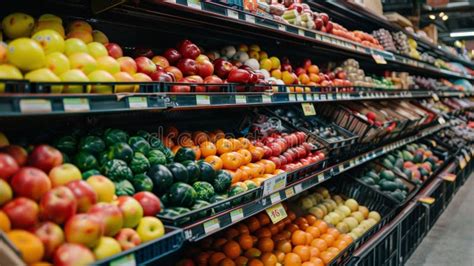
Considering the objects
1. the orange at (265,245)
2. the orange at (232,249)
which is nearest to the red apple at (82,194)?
the orange at (232,249)

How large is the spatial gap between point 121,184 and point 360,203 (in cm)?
265

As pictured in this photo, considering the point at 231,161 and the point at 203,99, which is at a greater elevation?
the point at 203,99

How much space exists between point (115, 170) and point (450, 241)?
3865 millimetres

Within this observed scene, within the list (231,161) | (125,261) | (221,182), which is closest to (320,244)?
(231,161)

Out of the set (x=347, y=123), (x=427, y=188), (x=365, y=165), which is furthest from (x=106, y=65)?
(x=427, y=188)

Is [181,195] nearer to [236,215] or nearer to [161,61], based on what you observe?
[236,215]

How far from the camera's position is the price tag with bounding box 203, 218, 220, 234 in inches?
63.8

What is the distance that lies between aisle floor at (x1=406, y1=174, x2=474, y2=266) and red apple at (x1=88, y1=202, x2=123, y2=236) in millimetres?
3182

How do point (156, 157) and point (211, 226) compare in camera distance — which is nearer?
point (211, 226)

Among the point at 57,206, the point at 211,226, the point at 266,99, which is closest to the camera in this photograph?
the point at 57,206

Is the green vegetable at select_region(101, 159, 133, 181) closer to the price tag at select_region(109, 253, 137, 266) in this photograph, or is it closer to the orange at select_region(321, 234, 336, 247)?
the price tag at select_region(109, 253, 137, 266)

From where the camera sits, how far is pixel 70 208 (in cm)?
121

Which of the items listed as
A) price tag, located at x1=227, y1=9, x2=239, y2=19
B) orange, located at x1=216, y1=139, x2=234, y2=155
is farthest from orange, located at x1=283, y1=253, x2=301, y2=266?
price tag, located at x1=227, y1=9, x2=239, y2=19

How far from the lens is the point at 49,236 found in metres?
1.15
